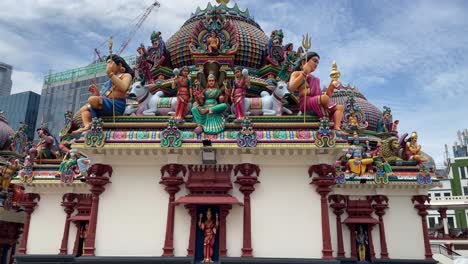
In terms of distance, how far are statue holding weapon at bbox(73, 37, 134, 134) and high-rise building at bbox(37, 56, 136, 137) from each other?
61316 millimetres

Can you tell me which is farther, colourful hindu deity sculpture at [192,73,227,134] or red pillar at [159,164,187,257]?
colourful hindu deity sculpture at [192,73,227,134]

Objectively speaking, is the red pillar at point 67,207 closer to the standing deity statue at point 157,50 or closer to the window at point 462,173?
the standing deity statue at point 157,50

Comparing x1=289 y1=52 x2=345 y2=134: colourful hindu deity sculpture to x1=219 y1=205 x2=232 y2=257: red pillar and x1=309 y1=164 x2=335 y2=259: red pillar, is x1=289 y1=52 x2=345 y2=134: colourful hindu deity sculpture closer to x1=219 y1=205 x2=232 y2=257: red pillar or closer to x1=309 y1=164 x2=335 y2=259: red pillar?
x1=309 y1=164 x2=335 y2=259: red pillar

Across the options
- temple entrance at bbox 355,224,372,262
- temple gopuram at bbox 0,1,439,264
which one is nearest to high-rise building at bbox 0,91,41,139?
temple gopuram at bbox 0,1,439,264

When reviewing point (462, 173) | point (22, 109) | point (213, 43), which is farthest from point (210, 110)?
point (22, 109)

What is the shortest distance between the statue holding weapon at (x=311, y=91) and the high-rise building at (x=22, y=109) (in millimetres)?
90540

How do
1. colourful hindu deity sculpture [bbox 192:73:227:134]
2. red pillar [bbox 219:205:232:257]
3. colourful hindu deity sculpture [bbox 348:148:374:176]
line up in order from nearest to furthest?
1. red pillar [bbox 219:205:232:257]
2. colourful hindu deity sculpture [bbox 192:73:227:134]
3. colourful hindu deity sculpture [bbox 348:148:374:176]

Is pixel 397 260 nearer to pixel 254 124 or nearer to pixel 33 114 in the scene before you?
pixel 254 124

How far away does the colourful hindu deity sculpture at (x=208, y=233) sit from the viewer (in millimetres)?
13523

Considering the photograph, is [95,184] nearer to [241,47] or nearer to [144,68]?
[144,68]

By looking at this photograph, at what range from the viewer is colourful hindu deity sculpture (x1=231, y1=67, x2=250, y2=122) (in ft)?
48.7

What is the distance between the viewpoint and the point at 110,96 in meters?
15.6

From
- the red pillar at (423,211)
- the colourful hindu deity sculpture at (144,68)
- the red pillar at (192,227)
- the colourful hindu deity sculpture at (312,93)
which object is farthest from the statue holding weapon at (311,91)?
the colourful hindu deity sculpture at (144,68)

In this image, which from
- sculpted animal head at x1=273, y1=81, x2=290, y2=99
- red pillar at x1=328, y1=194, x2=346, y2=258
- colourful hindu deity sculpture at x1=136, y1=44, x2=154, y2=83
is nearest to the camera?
sculpted animal head at x1=273, y1=81, x2=290, y2=99
